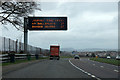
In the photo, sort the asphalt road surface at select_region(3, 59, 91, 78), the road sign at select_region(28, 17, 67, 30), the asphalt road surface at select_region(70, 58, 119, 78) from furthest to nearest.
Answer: the road sign at select_region(28, 17, 67, 30)
the asphalt road surface at select_region(70, 58, 119, 78)
the asphalt road surface at select_region(3, 59, 91, 78)

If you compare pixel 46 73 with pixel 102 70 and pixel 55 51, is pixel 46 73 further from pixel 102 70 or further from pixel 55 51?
pixel 55 51

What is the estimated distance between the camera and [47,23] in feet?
114

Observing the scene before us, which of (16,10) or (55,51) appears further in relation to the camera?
(55,51)

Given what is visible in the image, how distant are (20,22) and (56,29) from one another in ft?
19.8

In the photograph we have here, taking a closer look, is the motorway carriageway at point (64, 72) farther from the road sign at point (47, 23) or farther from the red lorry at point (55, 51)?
the red lorry at point (55, 51)

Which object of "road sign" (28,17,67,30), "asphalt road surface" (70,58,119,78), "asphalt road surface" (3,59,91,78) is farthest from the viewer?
"road sign" (28,17,67,30)

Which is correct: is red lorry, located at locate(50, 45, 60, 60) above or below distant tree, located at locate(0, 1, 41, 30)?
below

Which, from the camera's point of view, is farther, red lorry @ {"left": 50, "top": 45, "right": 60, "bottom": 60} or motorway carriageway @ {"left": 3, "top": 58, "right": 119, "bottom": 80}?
red lorry @ {"left": 50, "top": 45, "right": 60, "bottom": 60}

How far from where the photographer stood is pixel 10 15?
2762cm

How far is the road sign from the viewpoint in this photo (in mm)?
34281

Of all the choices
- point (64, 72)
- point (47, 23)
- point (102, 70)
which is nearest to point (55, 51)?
point (47, 23)

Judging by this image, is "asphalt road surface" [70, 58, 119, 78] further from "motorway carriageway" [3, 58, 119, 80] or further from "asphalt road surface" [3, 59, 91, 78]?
"asphalt road surface" [3, 59, 91, 78]

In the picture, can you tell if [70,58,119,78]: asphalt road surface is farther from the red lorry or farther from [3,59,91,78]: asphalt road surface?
the red lorry

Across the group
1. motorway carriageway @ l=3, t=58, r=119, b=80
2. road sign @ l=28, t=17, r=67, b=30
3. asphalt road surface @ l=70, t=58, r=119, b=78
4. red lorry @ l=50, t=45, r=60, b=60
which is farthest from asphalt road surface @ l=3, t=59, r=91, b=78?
red lorry @ l=50, t=45, r=60, b=60
